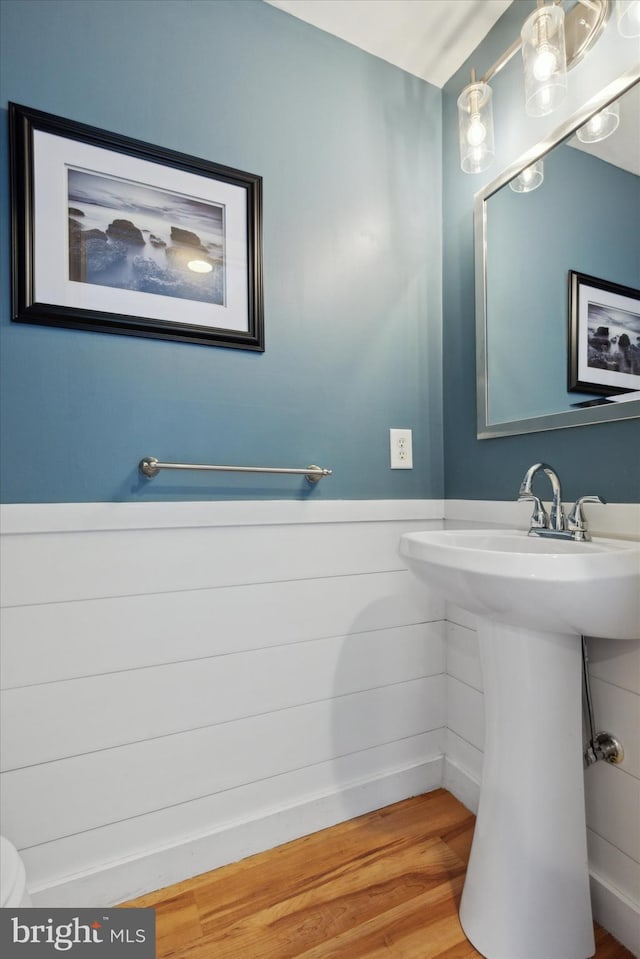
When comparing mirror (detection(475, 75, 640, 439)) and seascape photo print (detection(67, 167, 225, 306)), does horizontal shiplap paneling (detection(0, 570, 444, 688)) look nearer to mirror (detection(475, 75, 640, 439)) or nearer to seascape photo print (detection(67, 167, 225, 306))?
mirror (detection(475, 75, 640, 439))

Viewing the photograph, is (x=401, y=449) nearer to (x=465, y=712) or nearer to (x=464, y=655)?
(x=464, y=655)

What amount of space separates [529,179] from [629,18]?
1.06ft

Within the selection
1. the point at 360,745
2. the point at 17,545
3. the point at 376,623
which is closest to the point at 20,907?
the point at 17,545

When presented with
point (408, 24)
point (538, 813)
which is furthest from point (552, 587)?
point (408, 24)

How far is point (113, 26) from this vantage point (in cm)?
112

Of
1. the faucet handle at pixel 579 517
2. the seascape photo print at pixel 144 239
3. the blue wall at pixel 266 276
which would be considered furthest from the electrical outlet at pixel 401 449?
the seascape photo print at pixel 144 239

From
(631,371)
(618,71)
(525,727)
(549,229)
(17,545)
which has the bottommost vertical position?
(525,727)

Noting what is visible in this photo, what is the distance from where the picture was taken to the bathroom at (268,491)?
1038 millimetres

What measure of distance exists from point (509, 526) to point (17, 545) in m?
1.17

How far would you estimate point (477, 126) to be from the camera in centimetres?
127

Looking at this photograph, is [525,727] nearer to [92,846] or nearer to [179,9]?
[92,846]

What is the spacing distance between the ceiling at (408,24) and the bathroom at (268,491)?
38mm

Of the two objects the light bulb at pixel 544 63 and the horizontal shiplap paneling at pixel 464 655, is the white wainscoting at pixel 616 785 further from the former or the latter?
the light bulb at pixel 544 63

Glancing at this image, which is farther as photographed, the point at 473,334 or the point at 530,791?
the point at 473,334
